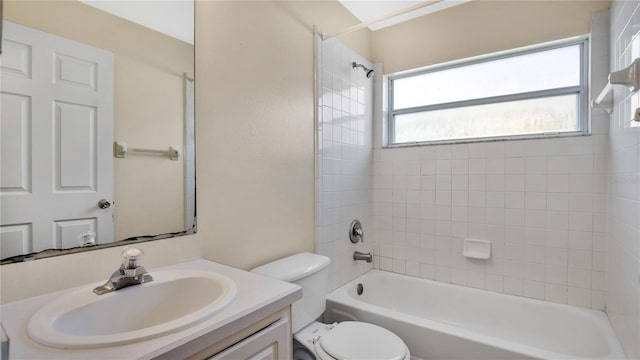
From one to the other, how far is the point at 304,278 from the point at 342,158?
101cm

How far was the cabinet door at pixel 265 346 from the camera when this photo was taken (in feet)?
2.61

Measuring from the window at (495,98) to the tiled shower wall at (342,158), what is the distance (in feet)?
1.25

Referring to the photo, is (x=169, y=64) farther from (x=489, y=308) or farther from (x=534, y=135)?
(x=489, y=308)

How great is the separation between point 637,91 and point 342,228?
5.46 ft

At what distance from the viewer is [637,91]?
117 centimetres

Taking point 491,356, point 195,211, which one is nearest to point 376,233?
point 491,356

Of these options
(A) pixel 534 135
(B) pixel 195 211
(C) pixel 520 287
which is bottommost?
(C) pixel 520 287

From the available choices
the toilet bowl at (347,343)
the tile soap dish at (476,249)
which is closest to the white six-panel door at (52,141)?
the toilet bowl at (347,343)

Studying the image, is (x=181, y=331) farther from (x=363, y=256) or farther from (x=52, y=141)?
(x=363, y=256)

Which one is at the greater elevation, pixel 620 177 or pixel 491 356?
pixel 620 177

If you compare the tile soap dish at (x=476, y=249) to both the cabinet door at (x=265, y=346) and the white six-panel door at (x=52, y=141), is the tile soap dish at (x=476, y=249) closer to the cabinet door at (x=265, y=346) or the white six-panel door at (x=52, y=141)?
the cabinet door at (x=265, y=346)

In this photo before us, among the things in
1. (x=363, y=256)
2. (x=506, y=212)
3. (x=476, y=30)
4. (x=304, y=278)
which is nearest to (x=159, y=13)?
(x=304, y=278)

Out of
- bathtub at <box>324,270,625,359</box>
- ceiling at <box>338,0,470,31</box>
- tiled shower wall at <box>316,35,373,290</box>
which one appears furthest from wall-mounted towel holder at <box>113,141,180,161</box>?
ceiling at <box>338,0,470,31</box>

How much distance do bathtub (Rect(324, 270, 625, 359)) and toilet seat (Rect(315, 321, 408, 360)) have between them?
276mm
